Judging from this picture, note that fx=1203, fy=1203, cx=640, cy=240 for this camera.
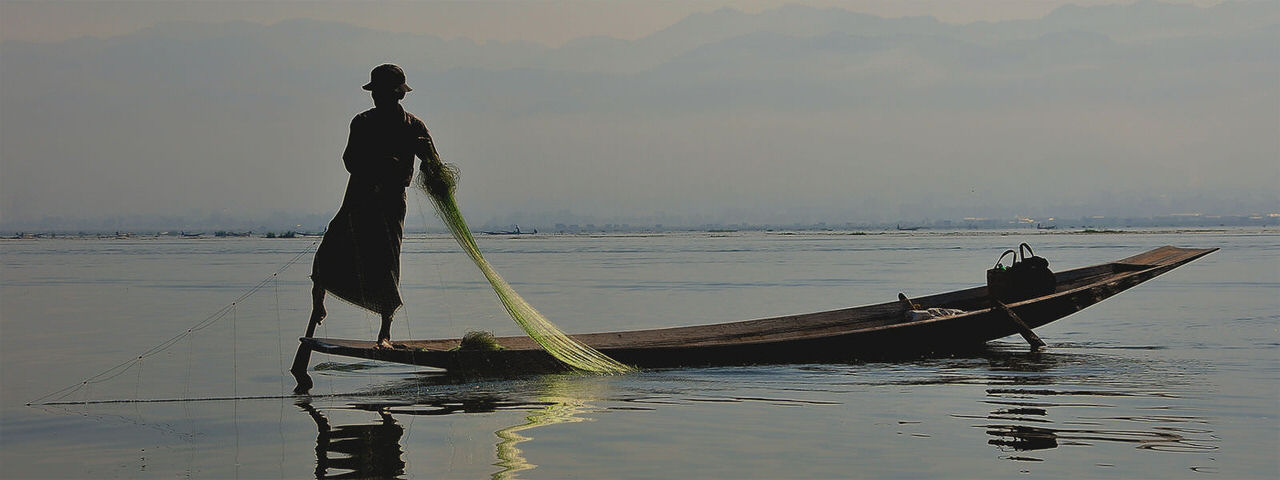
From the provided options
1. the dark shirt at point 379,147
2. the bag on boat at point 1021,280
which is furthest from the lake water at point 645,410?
the dark shirt at point 379,147

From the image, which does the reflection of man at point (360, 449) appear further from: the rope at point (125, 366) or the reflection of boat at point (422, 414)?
the rope at point (125, 366)

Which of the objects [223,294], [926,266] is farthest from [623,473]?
[926,266]

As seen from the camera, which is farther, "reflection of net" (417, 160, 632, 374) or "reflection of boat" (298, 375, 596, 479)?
"reflection of net" (417, 160, 632, 374)

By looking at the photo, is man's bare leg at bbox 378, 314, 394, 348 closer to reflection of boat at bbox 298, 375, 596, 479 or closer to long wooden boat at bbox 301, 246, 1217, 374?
long wooden boat at bbox 301, 246, 1217, 374

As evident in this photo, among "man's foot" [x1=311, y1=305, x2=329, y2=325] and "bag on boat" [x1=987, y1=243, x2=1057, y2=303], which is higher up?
"bag on boat" [x1=987, y1=243, x2=1057, y2=303]

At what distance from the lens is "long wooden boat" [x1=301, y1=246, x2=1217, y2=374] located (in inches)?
400

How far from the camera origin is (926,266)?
37656mm

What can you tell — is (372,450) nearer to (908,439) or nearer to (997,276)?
(908,439)

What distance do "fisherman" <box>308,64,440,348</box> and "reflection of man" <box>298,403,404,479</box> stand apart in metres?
1.48

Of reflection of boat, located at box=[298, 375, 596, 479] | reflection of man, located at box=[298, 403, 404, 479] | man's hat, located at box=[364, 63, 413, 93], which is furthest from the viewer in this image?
man's hat, located at box=[364, 63, 413, 93]

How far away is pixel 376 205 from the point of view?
31.9 feet

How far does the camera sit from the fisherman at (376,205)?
964 centimetres

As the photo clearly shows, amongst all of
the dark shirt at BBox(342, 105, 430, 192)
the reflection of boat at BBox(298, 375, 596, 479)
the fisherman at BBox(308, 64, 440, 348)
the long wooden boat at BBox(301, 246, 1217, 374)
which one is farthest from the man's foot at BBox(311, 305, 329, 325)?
the dark shirt at BBox(342, 105, 430, 192)

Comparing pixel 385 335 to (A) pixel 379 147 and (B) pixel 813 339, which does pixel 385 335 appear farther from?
(B) pixel 813 339
